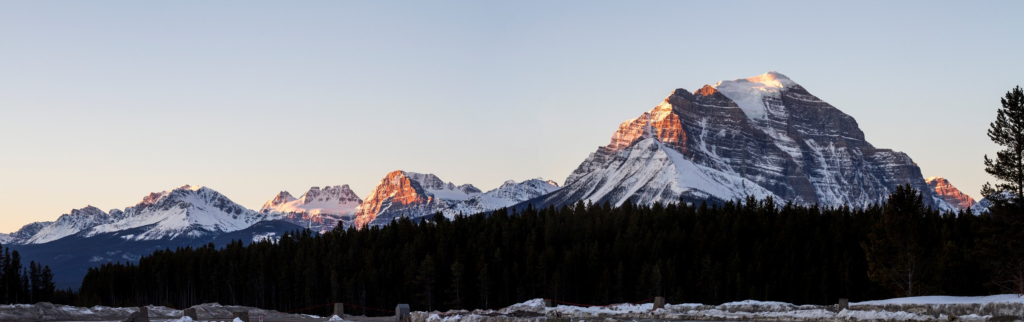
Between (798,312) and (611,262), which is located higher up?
(611,262)

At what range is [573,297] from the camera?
559 feet

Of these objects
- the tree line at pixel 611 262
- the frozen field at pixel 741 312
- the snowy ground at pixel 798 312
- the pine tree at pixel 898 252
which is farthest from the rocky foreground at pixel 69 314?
the tree line at pixel 611 262

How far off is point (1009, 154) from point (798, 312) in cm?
2912

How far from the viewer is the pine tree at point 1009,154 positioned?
82438mm

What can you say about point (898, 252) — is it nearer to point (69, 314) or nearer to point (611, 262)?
point (611, 262)

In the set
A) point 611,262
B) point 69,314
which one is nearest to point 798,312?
point 69,314

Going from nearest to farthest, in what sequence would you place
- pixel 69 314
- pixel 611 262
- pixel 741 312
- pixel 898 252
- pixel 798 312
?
pixel 798 312, pixel 741 312, pixel 69 314, pixel 898 252, pixel 611 262

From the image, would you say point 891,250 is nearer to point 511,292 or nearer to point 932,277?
point 932,277

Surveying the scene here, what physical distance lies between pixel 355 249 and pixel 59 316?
356 ft

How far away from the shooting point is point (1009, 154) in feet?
271

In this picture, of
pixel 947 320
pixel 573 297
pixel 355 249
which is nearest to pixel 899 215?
pixel 947 320

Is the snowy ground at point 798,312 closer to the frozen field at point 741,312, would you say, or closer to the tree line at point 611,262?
the frozen field at point 741,312

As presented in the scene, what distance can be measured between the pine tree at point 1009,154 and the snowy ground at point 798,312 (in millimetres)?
22640

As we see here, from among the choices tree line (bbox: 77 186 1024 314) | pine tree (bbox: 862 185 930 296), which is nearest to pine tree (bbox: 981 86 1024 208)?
pine tree (bbox: 862 185 930 296)
